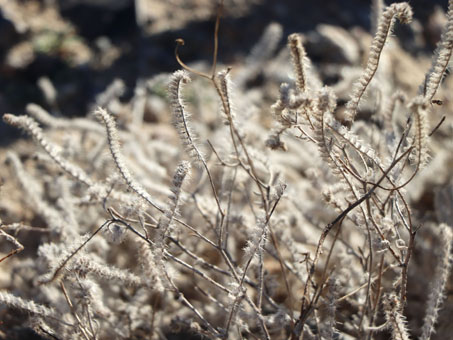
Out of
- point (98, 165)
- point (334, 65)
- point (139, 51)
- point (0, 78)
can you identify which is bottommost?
point (98, 165)

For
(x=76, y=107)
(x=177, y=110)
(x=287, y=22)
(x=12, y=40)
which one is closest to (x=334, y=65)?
(x=287, y=22)

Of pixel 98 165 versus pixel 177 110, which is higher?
pixel 98 165

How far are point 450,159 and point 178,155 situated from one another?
1.72m

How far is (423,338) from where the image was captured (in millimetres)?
1759

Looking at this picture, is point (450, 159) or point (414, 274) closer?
point (414, 274)

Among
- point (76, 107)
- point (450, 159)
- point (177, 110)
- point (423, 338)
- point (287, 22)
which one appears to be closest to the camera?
point (177, 110)

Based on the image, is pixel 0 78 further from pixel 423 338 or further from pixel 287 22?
pixel 423 338

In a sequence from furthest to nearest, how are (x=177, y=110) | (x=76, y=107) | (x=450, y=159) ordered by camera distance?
(x=76, y=107)
(x=450, y=159)
(x=177, y=110)

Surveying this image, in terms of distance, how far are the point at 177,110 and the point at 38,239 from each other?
148cm

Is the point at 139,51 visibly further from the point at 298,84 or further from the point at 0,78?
the point at 298,84

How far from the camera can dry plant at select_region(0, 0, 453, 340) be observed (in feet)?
4.86

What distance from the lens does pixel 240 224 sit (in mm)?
2082

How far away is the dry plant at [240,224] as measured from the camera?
4.86 ft

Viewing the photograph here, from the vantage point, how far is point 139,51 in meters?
3.97
